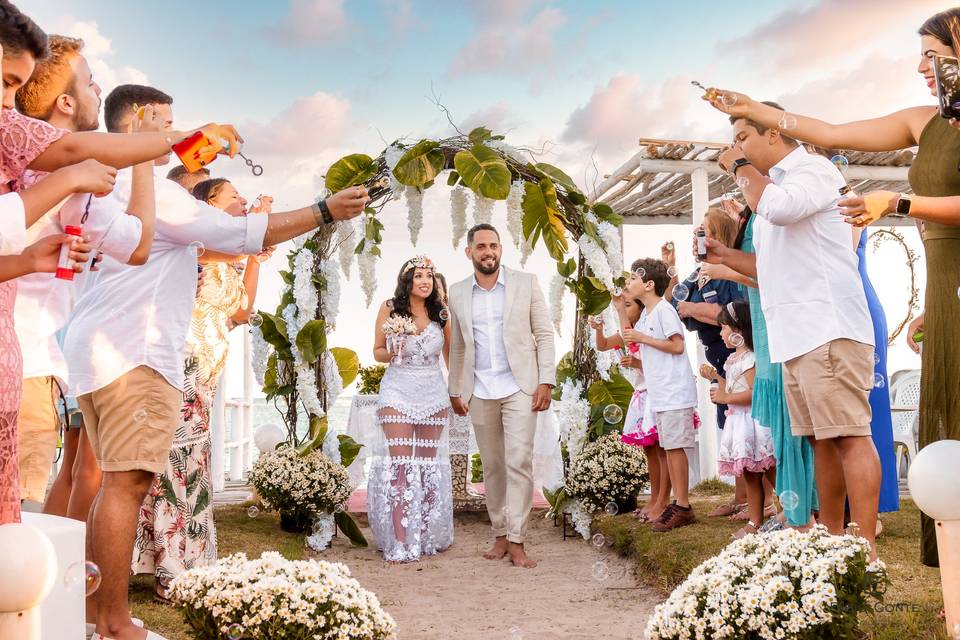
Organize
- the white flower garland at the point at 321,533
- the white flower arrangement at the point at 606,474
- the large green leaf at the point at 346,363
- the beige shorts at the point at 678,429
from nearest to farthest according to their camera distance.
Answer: the beige shorts at the point at 678,429
the white flower garland at the point at 321,533
the white flower arrangement at the point at 606,474
the large green leaf at the point at 346,363

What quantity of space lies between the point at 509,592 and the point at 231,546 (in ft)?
6.53

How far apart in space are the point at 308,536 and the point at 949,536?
5012 mm

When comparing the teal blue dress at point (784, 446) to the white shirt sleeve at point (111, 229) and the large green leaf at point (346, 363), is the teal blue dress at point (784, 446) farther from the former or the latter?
the large green leaf at point (346, 363)

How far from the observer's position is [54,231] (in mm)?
2365

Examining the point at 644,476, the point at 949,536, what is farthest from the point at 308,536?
the point at 949,536

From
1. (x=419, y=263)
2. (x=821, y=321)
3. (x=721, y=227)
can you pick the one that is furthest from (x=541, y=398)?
(x=821, y=321)

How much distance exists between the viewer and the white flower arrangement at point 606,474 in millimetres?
6598

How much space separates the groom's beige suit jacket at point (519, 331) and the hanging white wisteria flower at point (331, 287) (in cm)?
101

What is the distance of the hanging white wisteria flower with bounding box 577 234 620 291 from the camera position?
6570 millimetres

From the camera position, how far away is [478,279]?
6.29 meters

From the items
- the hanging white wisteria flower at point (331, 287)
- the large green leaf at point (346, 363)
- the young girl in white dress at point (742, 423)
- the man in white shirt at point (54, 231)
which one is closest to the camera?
the man in white shirt at point (54, 231)

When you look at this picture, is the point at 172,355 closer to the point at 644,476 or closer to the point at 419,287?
the point at 419,287

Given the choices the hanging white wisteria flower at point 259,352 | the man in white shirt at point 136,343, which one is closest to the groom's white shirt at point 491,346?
the hanging white wisteria flower at point 259,352

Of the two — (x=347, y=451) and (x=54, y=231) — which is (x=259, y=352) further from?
(x=54, y=231)
